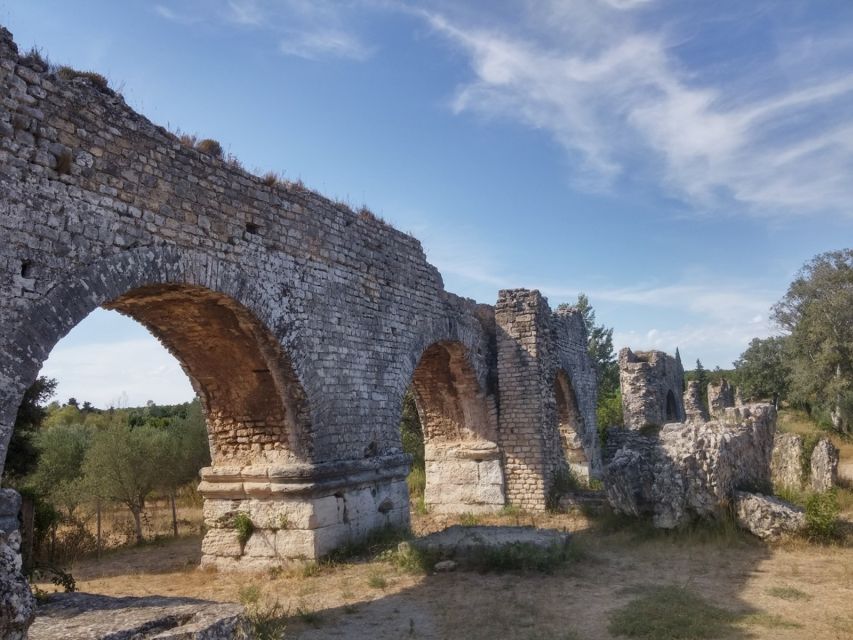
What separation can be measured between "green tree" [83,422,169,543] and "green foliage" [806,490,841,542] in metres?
11.2

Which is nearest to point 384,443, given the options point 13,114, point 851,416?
point 13,114

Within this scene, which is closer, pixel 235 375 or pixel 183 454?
pixel 235 375

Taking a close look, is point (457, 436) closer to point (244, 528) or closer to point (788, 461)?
point (244, 528)

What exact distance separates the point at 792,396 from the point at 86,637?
31690mm

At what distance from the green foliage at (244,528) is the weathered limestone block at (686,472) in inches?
203

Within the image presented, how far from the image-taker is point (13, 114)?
5223 mm

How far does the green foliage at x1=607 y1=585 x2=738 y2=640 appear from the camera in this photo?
534 cm

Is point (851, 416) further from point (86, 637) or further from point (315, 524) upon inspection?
point (86, 637)

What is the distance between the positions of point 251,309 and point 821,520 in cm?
735

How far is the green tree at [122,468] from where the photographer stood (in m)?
12.9

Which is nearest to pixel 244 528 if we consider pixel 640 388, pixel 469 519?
pixel 469 519

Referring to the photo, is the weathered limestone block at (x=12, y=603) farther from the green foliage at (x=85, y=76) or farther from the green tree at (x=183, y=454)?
the green tree at (x=183, y=454)

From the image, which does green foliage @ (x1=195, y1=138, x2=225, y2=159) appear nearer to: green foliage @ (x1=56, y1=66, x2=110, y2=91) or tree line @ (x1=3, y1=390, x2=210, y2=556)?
green foliage @ (x1=56, y1=66, x2=110, y2=91)

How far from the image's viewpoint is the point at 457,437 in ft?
43.8
